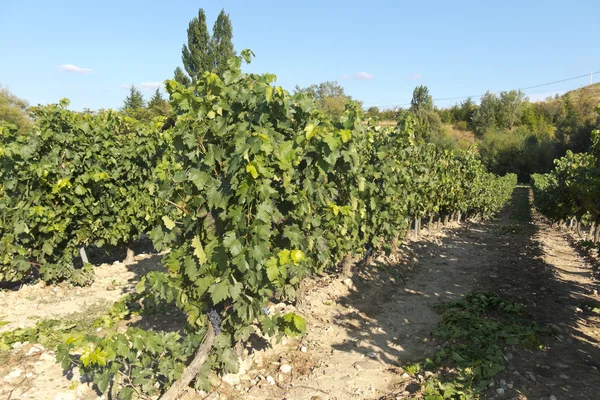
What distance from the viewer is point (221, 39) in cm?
4825

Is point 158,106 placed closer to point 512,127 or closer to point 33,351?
point 33,351

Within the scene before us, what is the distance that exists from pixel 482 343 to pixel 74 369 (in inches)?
185

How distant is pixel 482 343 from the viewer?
4754mm

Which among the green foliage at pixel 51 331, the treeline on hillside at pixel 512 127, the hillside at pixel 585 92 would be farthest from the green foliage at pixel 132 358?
the hillside at pixel 585 92

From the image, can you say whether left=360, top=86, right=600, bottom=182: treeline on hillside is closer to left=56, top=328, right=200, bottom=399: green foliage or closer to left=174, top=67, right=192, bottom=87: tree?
left=174, top=67, right=192, bottom=87: tree

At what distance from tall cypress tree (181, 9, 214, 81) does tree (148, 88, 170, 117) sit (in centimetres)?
476

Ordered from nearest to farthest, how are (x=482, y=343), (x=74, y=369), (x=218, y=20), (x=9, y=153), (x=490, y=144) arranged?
(x=74, y=369) → (x=482, y=343) → (x=9, y=153) → (x=218, y=20) → (x=490, y=144)

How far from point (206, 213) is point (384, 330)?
10.8 feet

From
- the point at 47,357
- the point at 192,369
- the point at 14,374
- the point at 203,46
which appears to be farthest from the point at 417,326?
the point at 203,46

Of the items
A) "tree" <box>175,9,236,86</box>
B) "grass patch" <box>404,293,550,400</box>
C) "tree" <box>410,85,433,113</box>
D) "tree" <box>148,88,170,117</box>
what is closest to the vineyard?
"grass patch" <box>404,293,550,400</box>

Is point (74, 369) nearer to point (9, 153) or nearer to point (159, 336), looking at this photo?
point (159, 336)

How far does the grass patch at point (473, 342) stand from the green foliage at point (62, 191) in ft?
17.3

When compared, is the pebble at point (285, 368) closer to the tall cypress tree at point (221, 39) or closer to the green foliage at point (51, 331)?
the green foliage at point (51, 331)

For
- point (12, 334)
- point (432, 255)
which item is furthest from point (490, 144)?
point (12, 334)
